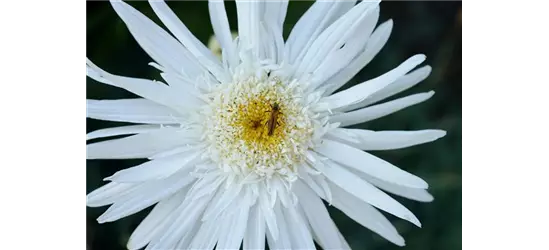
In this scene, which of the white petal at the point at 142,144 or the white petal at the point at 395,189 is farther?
the white petal at the point at 395,189

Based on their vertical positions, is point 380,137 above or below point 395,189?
above

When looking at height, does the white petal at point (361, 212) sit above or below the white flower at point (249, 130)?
below

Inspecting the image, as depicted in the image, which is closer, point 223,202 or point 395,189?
point 223,202

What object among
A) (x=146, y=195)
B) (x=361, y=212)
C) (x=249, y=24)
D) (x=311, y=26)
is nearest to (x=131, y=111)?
(x=146, y=195)

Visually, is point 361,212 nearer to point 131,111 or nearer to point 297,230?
point 297,230

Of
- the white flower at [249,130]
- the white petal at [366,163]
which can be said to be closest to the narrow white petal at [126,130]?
the white flower at [249,130]

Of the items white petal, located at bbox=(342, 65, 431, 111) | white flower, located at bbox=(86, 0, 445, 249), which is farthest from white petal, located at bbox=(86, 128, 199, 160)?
white petal, located at bbox=(342, 65, 431, 111)

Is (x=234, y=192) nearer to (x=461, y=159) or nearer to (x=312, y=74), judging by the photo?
(x=312, y=74)

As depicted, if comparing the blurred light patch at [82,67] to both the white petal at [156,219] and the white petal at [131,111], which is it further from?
the white petal at [156,219]
